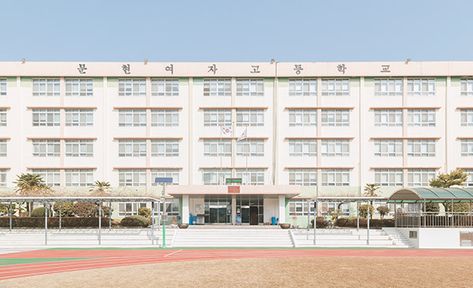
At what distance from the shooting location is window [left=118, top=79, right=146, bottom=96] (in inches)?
2317

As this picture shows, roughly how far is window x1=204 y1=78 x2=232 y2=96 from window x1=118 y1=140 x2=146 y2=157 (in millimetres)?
8398

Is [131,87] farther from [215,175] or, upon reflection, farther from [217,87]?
[215,175]

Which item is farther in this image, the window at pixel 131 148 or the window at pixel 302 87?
the window at pixel 302 87

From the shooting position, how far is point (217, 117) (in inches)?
2314

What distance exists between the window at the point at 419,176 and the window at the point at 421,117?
4.68 m

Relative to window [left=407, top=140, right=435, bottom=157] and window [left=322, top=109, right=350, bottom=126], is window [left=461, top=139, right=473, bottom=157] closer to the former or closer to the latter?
window [left=407, top=140, right=435, bottom=157]

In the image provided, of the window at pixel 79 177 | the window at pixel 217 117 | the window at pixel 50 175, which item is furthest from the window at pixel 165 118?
the window at pixel 50 175

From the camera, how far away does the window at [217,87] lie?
193 feet

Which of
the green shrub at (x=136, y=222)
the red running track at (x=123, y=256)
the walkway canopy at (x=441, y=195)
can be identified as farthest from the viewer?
the green shrub at (x=136, y=222)

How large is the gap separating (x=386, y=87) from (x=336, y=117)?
5.99 metres

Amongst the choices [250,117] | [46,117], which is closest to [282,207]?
[250,117]

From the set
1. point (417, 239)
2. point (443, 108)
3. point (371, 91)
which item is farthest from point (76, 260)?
point (443, 108)

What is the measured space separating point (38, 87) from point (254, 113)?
22203 millimetres

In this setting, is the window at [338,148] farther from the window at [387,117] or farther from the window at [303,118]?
the window at [387,117]
